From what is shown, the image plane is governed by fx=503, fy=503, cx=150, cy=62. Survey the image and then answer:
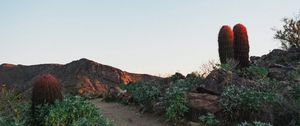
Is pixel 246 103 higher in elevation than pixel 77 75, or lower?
lower

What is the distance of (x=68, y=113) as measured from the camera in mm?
9547

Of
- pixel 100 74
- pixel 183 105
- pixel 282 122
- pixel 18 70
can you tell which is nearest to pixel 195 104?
pixel 183 105

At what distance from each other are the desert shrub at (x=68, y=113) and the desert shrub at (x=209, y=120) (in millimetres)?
1850

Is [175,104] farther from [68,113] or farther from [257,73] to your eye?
[257,73]

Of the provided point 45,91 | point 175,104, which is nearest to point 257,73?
point 175,104

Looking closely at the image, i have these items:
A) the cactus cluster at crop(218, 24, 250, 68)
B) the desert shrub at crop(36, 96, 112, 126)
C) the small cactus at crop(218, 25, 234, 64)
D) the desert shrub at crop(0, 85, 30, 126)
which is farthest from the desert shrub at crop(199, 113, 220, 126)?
the small cactus at crop(218, 25, 234, 64)

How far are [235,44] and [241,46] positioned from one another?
1.15 ft

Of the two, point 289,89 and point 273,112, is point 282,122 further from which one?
point 289,89

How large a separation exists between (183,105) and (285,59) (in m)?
8.65

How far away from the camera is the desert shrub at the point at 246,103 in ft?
33.0

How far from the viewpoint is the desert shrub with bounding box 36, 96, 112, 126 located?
9336 millimetres

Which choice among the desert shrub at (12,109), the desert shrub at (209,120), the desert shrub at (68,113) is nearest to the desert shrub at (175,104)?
the desert shrub at (209,120)

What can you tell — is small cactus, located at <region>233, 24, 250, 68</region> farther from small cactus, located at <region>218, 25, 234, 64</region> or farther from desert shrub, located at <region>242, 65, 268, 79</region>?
desert shrub, located at <region>242, 65, 268, 79</region>

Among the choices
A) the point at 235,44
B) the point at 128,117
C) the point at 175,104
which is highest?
the point at 235,44
